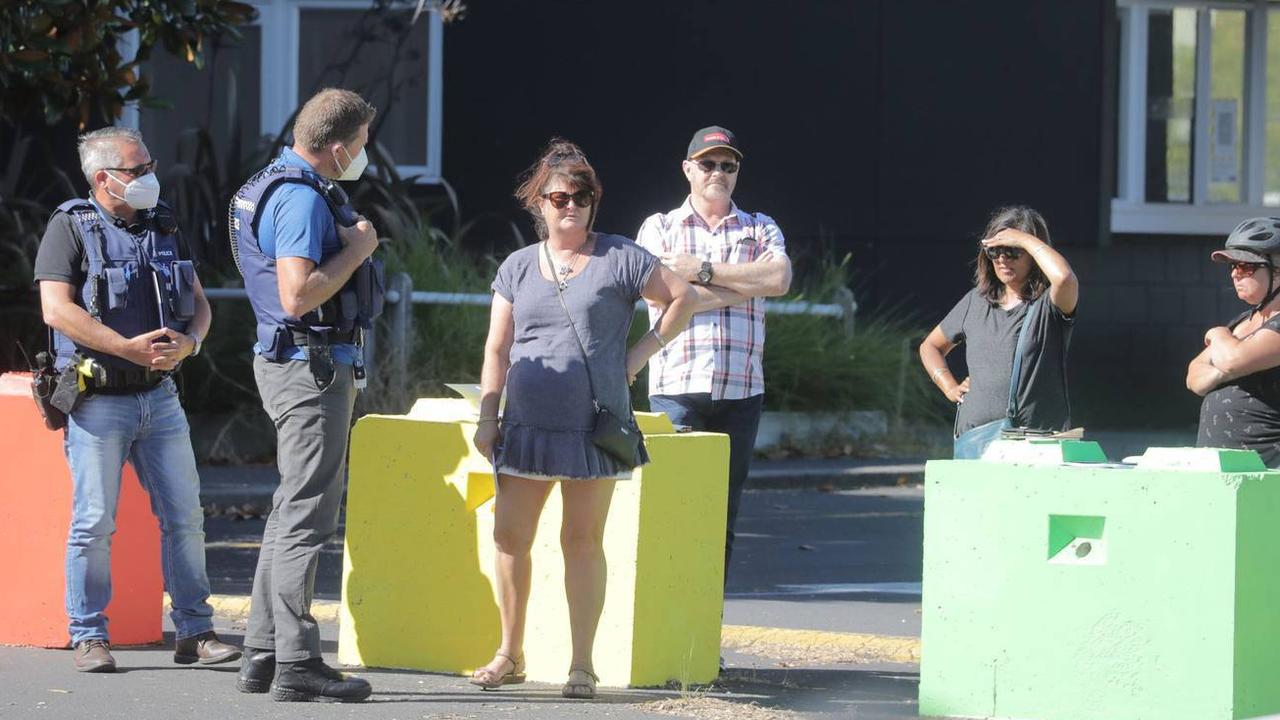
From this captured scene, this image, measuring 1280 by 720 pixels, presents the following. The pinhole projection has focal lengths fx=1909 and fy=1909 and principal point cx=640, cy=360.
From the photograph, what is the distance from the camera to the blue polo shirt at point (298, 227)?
5.97 m

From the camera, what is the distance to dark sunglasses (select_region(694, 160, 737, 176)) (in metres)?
6.88

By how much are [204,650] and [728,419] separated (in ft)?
6.70

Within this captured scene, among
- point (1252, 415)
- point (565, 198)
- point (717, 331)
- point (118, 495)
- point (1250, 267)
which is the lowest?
point (118, 495)

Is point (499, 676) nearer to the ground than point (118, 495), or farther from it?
nearer to the ground

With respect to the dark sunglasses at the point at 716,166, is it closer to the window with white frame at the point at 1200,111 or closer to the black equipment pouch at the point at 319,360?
the black equipment pouch at the point at 319,360

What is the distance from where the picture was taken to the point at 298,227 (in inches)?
236

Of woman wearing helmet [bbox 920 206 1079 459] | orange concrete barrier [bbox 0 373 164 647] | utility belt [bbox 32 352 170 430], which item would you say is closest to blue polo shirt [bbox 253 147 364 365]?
utility belt [bbox 32 352 170 430]

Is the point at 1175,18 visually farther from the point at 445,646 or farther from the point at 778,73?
the point at 445,646

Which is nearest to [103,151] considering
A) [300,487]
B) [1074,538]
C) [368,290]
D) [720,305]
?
[368,290]

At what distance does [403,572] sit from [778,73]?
10069mm

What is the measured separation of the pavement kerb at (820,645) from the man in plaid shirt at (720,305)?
0.72 m

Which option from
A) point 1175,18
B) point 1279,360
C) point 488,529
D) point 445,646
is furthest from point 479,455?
point 1175,18

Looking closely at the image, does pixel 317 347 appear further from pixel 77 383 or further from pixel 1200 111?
pixel 1200 111

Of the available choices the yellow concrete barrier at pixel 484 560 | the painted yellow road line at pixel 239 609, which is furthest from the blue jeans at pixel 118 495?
the painted yellow road line at pixel 239 609
